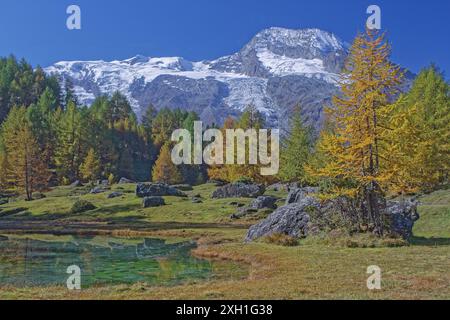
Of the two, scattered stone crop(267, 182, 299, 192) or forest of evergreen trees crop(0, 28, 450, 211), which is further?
scattered stone crop(267, 182, 299, 192)

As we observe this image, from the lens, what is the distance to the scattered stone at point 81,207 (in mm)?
69188

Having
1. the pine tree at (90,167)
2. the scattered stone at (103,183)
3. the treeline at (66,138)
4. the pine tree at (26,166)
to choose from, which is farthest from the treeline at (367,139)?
the pine tree at (90,167)

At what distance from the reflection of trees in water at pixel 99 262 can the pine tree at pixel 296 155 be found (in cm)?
4215

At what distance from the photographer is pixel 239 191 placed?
74.4m

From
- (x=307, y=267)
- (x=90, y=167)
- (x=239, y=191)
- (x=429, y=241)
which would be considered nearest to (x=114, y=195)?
(x=239, y=191)

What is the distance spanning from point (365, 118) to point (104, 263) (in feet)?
65.0

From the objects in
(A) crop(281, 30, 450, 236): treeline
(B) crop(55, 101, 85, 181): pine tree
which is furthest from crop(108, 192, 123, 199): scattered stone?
(A) crop(281, 30, 450, 236): treeline

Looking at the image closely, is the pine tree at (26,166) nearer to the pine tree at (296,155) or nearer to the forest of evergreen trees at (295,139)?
the forest of evergreen trees at (295,139)

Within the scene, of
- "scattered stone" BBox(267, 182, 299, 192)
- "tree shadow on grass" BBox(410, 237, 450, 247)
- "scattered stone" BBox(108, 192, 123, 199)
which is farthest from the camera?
"scattered stone" BBox(267, 182, 299, 192)

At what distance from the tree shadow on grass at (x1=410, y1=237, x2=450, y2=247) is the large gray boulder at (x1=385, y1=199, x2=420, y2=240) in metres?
0.59

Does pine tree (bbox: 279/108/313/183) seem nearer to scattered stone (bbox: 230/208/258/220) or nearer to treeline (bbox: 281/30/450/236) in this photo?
scattered stone (bbox: 230/208/258/220)

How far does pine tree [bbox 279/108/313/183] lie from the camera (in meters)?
81.0

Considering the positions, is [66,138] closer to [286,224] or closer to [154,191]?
[154,191]
